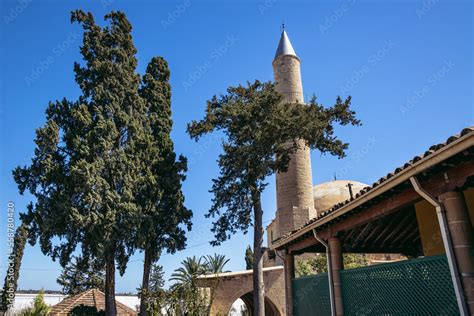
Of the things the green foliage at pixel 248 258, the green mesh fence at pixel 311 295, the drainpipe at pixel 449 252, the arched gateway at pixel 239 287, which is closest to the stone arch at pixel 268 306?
the arched gateway at pixel 239 287

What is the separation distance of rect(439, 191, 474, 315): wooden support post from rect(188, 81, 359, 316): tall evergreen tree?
1304cm

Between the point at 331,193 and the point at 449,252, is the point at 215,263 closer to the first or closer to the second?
the point at 331,193

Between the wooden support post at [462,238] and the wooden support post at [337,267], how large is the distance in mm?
3046

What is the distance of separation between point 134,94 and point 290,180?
40.2ft

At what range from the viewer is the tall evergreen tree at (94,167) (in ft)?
52.0

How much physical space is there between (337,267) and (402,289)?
1864 millimetres

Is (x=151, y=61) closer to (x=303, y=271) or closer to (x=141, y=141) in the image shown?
(x=141, y=141)

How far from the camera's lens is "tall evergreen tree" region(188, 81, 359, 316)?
17.3m

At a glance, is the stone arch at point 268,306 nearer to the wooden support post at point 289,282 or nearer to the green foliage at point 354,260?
the green foliage at point 354,260

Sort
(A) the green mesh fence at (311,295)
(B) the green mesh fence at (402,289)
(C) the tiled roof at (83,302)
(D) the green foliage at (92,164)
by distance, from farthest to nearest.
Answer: (C) the tiled roof at (83,302), (D) the green foliage at (92,164), (A) the green mesh fence at (311,295), (B) the green mesh fence at (402,289)

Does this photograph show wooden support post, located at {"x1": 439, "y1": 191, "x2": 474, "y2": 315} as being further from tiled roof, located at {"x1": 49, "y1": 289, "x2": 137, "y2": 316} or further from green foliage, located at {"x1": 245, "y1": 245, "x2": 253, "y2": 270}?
green foliage, located at {"x1": 245, "y1": 245, "x2": 253, "y2": 270}

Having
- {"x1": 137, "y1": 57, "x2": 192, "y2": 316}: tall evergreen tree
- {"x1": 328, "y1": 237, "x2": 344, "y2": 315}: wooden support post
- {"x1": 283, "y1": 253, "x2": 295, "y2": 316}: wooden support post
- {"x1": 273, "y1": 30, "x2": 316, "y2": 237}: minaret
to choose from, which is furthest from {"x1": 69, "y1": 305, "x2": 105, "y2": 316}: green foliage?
{"x1": 328, "y1": 237, "x2": 344, "y2": 315}: wooden support post

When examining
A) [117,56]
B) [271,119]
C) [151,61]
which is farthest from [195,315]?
[151,61]

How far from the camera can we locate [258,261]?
1708 cm
